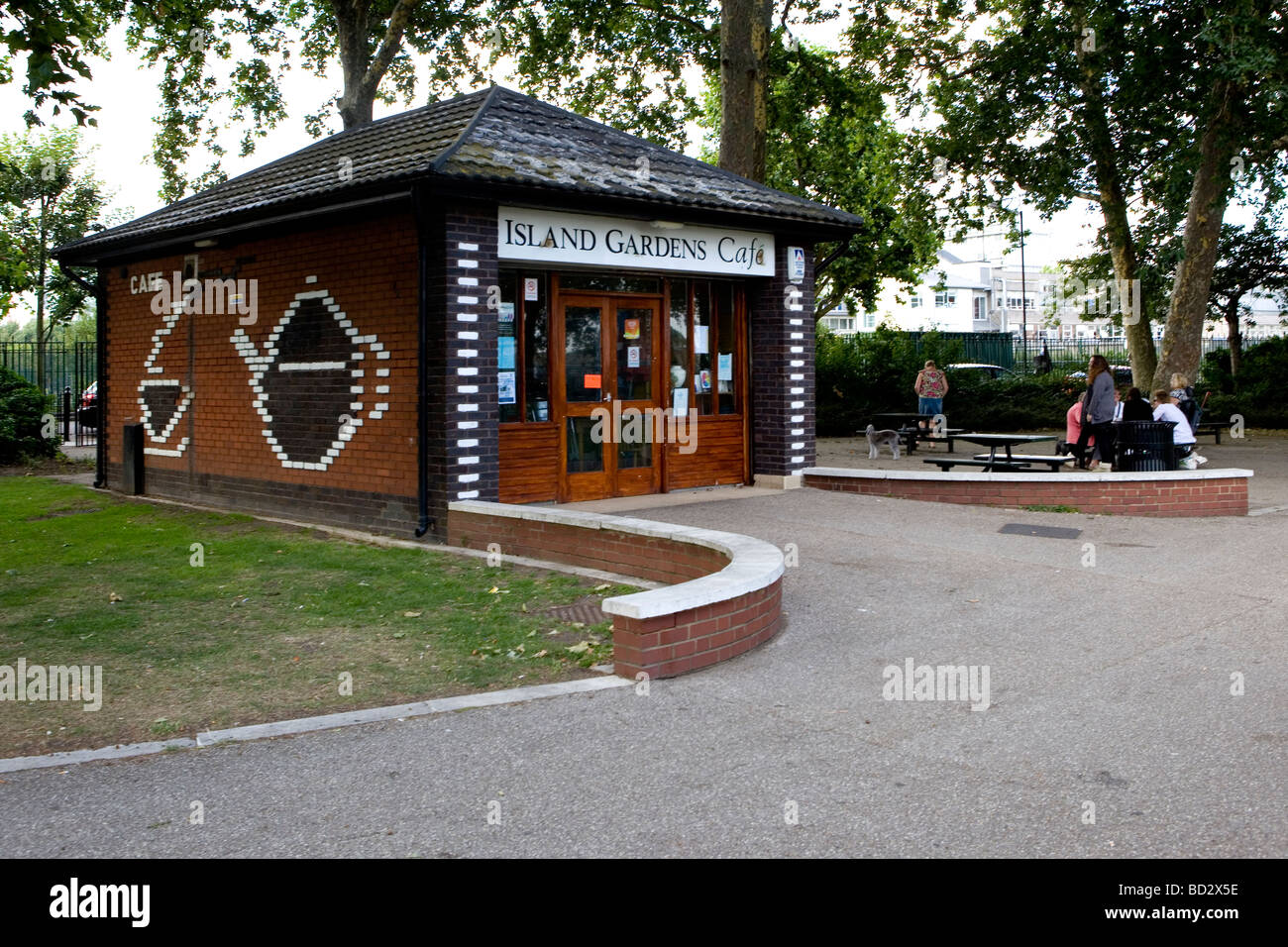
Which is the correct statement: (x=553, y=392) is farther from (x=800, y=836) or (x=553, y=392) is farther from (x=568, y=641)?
(x=800, y=836)

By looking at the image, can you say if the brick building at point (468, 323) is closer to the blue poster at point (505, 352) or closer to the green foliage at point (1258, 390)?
the blue poster at point (505, 352)

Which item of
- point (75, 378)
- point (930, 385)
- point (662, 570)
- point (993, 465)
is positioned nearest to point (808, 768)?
point (662, 570)

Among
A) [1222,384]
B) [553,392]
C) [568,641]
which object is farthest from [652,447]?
[1222,384]

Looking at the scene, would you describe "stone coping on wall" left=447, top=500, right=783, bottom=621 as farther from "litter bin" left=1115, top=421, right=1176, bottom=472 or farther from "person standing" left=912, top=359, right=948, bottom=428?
"person standing" left=912, top=359, right=948, bottom=428

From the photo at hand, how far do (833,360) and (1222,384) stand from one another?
1058cm

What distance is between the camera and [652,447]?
13930mm

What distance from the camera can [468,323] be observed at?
37.6ft

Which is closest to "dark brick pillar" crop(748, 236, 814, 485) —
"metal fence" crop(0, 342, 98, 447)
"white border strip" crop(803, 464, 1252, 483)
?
"white border strip" crop(803, 464, 1252, 483)

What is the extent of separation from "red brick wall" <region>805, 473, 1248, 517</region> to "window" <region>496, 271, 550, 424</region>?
15.2 ft

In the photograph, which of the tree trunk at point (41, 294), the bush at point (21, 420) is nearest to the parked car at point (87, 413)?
the tree trunk at point (41, 294)

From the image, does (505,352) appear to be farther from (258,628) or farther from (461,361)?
(258,628)

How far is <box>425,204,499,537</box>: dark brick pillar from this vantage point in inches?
446

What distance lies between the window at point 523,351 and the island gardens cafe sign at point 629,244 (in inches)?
21.5

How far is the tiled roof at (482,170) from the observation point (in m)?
11.6
